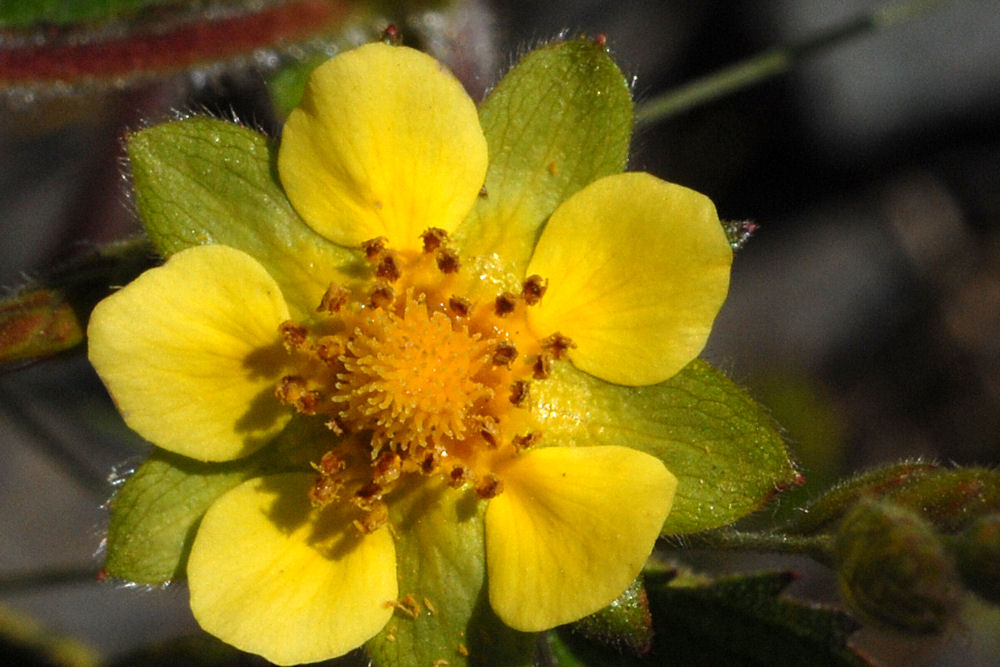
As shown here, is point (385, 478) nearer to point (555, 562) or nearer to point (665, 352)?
point (555, 562)

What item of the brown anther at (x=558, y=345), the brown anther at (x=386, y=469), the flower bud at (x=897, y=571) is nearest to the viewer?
the flower bud at (x=897, y=571)

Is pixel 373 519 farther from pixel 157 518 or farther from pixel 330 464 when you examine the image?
pixel 157 518

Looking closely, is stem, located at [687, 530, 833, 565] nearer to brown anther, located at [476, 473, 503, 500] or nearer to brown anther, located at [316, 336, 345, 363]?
brown anther, located at [476, 473, 503, 500]

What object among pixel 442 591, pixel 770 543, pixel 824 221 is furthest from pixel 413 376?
pixel 824 221

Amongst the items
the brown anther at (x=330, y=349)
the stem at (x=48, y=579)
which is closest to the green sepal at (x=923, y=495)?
the brown anther at (x=330, y=349)

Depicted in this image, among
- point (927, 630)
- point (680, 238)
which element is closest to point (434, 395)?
point (680, 238)

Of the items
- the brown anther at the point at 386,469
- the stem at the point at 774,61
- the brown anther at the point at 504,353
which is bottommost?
the brown anther at the point at 386,469

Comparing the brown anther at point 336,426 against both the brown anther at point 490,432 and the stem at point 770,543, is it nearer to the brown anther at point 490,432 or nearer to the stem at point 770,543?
the brown anther at point 490,432

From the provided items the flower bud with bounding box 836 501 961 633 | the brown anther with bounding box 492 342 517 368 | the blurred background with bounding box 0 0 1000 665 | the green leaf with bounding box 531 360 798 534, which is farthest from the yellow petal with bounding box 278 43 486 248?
the blurred background with bounding box 0 0 1000 665
